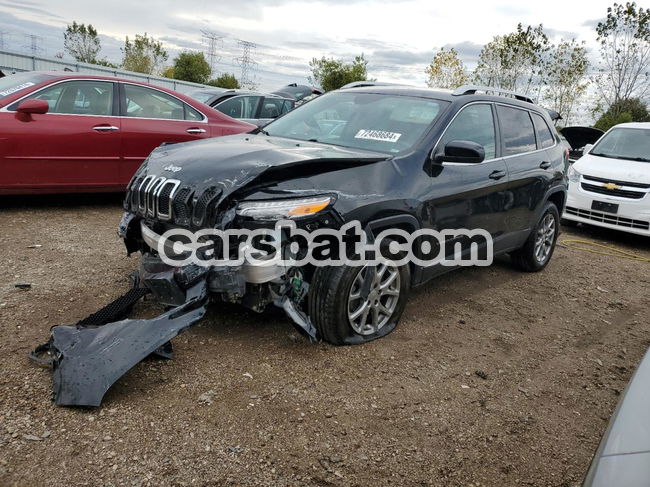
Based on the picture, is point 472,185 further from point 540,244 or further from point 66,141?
point 66,141

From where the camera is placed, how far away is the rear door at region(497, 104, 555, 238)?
16.2 feet

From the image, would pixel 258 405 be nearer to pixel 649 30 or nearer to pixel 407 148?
pixel 407 148

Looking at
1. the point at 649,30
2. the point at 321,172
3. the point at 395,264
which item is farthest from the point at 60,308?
the point at 649,30

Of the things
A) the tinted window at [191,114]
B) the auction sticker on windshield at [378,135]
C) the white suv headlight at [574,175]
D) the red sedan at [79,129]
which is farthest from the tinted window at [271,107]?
the auction sticker on windshield at [378,135]

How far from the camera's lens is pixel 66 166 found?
612cm

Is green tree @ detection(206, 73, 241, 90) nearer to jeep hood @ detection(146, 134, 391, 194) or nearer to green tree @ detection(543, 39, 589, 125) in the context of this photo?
green tree @ detection(543, 39, 589, 125)

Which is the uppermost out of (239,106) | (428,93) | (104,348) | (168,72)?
(168,72)

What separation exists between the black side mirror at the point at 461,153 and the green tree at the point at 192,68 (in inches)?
1505

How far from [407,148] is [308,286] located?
127 centimetres

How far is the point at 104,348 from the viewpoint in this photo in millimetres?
2898

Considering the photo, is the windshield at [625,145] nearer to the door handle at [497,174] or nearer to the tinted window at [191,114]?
the door handle at [497,174]

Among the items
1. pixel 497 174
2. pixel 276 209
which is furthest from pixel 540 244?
pixel 276 209

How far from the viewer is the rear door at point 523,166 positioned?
16.2 feet

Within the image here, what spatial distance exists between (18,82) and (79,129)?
33.2 inches
